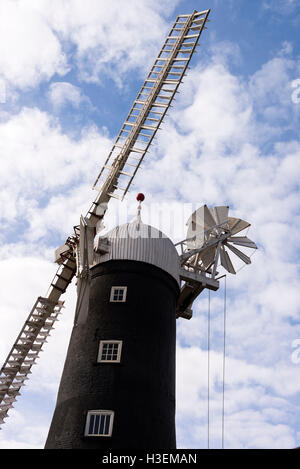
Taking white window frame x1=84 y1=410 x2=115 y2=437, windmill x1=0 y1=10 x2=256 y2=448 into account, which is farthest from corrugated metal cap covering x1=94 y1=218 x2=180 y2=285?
white window frame x1=84 y1=410 x2=115 y2=437

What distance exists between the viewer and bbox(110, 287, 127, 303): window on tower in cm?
3189

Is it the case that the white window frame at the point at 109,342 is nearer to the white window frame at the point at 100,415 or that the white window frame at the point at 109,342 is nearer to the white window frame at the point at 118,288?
the white window frame at the point at 118,288

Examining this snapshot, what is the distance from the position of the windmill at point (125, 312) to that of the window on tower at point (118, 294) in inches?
2.4

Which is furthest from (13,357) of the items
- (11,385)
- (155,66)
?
(155,66)

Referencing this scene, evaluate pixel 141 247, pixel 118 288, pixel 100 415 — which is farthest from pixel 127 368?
pixel 141 247

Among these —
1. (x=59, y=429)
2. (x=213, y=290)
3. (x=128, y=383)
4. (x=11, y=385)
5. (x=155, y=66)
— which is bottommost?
(x=59, y=429)

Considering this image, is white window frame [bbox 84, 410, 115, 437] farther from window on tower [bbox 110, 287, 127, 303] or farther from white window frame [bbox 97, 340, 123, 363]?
window on tower [bbox 110, 287, 127, 303]

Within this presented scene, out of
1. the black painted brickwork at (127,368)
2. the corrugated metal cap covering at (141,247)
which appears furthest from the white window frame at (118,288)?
the corrugated metal cap covering at (141,247)

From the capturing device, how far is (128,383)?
28953 millimetres

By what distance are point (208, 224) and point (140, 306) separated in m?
10.4

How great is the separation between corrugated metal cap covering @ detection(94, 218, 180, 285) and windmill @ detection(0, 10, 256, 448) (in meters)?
0.07

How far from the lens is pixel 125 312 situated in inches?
1232

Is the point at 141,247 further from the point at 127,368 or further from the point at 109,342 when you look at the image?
the point at 127,368
